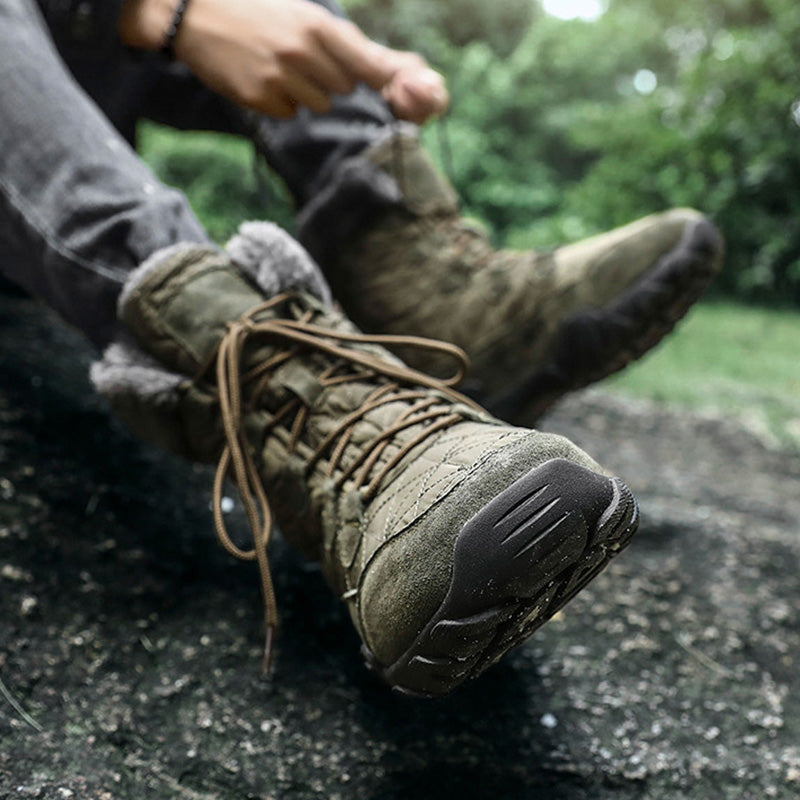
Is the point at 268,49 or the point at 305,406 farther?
the point at 268,49

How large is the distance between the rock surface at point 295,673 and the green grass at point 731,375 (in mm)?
897

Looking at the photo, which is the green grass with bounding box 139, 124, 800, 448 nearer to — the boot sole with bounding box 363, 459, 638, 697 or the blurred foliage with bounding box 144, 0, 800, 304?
the blurred foliage with bounding box 144, 0, 800, 304

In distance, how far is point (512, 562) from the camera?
0.53m

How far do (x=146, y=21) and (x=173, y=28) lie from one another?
47 mm

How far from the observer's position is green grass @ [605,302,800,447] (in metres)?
1.93

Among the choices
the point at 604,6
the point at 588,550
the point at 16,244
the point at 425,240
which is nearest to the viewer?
the point at 588,550

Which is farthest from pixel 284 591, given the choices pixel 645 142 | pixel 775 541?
pixel 645 142

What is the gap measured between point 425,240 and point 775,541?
2.11 ft

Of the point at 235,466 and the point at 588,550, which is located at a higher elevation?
the point at 588,550

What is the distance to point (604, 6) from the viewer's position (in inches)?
269

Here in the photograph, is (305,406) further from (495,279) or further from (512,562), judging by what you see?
(495,279)

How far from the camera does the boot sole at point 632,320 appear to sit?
100 cm

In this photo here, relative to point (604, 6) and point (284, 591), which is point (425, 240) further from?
point (604, 6)

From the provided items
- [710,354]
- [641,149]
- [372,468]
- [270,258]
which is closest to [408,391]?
[372,468]
